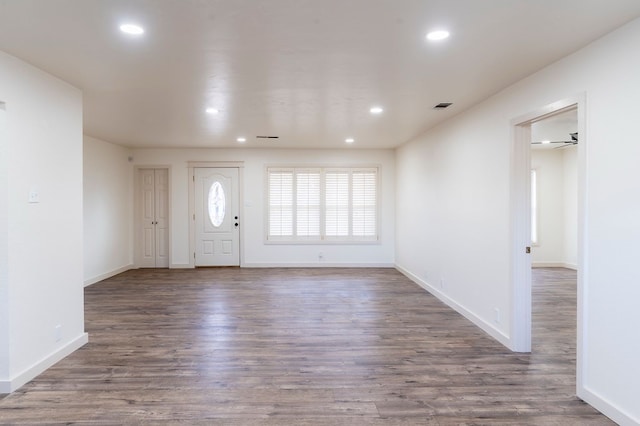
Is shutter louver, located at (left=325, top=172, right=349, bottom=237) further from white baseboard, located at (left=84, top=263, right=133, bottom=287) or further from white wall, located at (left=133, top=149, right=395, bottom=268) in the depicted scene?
white baseboard, located at (left=84, top=263, right=133, bottom=287)

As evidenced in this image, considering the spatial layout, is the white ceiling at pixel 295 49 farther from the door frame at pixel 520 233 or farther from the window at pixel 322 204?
the window at pixel 322 204

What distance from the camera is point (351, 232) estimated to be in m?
8.26

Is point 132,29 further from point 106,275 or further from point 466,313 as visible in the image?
point 106,275

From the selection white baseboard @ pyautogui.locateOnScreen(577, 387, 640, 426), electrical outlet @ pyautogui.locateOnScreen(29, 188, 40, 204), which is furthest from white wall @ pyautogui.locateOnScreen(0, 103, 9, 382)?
white baseboard @ pyautogui.locateOnScreen(577, 387, 640, 426)

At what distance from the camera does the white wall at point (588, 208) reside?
2381 millimetres

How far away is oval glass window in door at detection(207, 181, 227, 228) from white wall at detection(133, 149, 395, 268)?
49cm

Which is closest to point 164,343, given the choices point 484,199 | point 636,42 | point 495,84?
point 484,199

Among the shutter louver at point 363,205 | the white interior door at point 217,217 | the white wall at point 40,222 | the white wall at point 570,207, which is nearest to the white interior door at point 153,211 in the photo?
the white interior door at point 217,217

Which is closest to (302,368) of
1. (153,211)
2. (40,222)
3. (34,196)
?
(40,222)

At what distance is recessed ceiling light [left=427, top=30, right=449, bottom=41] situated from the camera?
8.20 feet

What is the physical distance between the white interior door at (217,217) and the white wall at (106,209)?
1.40 metres

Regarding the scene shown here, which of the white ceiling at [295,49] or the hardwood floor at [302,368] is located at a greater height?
the white ceiling at [295,49]

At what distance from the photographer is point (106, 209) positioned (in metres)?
7.07

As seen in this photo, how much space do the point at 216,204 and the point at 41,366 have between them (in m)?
5.25
